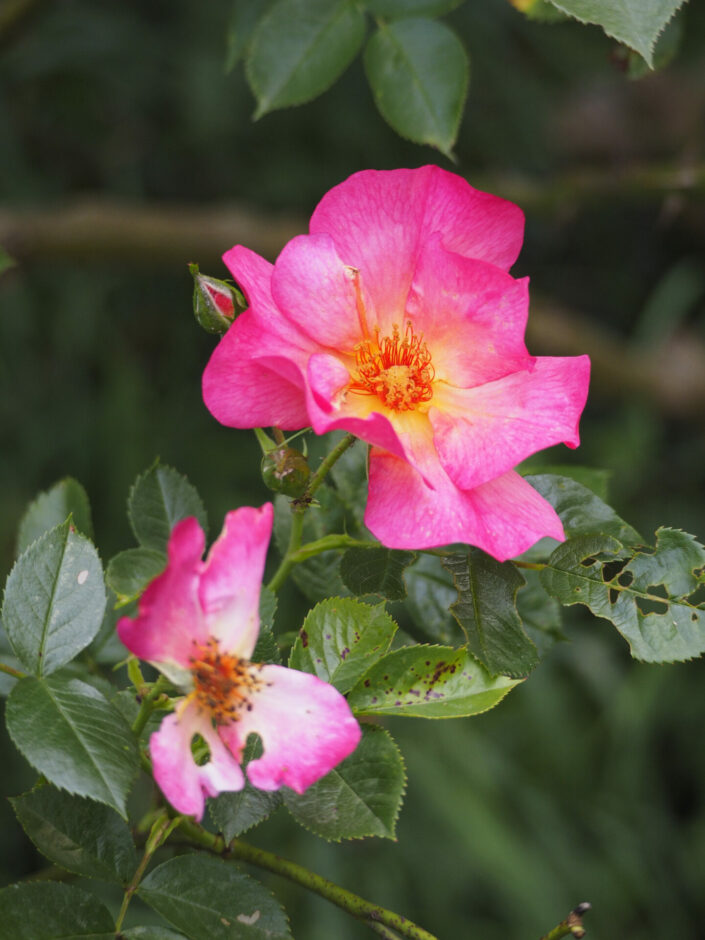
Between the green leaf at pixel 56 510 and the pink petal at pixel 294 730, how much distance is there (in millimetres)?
348

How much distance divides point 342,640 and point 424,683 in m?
0.06

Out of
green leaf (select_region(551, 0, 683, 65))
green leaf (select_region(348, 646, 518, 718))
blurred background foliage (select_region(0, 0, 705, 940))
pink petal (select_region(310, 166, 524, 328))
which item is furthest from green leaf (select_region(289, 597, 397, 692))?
blurred background foliage (select_region(0, 0, 705, 940))

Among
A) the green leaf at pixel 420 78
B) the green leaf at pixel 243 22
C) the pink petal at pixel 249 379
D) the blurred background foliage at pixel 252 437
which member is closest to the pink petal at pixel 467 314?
the pink petal at pixel 249 379

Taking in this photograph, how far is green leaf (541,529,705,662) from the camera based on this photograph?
60cm

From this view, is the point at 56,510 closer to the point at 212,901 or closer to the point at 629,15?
the point at 212,901

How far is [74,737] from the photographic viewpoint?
0.54 meters

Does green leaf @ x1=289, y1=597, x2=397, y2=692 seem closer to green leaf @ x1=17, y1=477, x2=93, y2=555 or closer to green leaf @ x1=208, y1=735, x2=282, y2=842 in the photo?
green leaf @ x1=208, y1=735, x2=282, y2=842

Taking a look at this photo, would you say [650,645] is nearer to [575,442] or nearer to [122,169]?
[575,442]

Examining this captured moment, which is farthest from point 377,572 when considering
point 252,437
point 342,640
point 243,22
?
point 252,437

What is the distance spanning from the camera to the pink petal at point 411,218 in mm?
617

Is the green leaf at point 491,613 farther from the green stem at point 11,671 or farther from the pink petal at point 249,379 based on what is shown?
the green stem at point 11,671

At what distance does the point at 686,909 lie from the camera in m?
2.06

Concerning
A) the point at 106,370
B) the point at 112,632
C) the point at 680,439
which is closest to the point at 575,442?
the point at 112,632

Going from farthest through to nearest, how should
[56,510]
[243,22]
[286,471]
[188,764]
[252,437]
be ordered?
[252,437], [243,22], [56,510], [286,471], [188,764]
